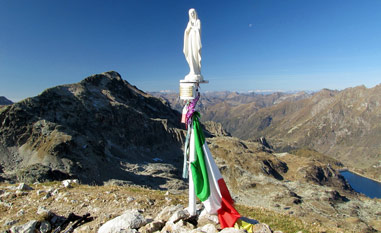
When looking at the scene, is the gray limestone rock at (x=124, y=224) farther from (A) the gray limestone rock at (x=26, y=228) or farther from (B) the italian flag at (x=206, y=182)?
(A) the gray limestone rock at (x=26, y=228)

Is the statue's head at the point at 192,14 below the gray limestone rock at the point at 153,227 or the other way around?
the other way around

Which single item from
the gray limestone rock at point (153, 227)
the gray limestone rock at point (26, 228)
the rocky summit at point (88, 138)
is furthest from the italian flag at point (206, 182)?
the rocky summit at point (88, 138)

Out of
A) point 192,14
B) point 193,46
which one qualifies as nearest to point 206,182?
point 193,46

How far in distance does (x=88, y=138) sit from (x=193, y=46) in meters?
92.7

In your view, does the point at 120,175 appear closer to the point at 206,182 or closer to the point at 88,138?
the point at 88,138

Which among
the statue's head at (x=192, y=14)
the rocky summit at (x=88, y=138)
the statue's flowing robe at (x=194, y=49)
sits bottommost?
the rocky summit at (x=88, y=138)

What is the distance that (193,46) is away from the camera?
8938 millimetres

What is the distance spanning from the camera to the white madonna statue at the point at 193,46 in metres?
8.81

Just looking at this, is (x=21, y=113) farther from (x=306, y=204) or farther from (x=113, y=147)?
(x=306, y=204)

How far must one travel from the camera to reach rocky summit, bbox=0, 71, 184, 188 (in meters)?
75.6

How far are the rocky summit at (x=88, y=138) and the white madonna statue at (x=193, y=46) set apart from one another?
163 feet

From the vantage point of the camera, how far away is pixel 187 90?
8.70m

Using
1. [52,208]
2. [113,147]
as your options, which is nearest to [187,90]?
[52,208]

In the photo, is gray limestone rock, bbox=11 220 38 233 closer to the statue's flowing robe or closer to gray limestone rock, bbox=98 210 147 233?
gray limestone rock, bbox=98 210 147 233
